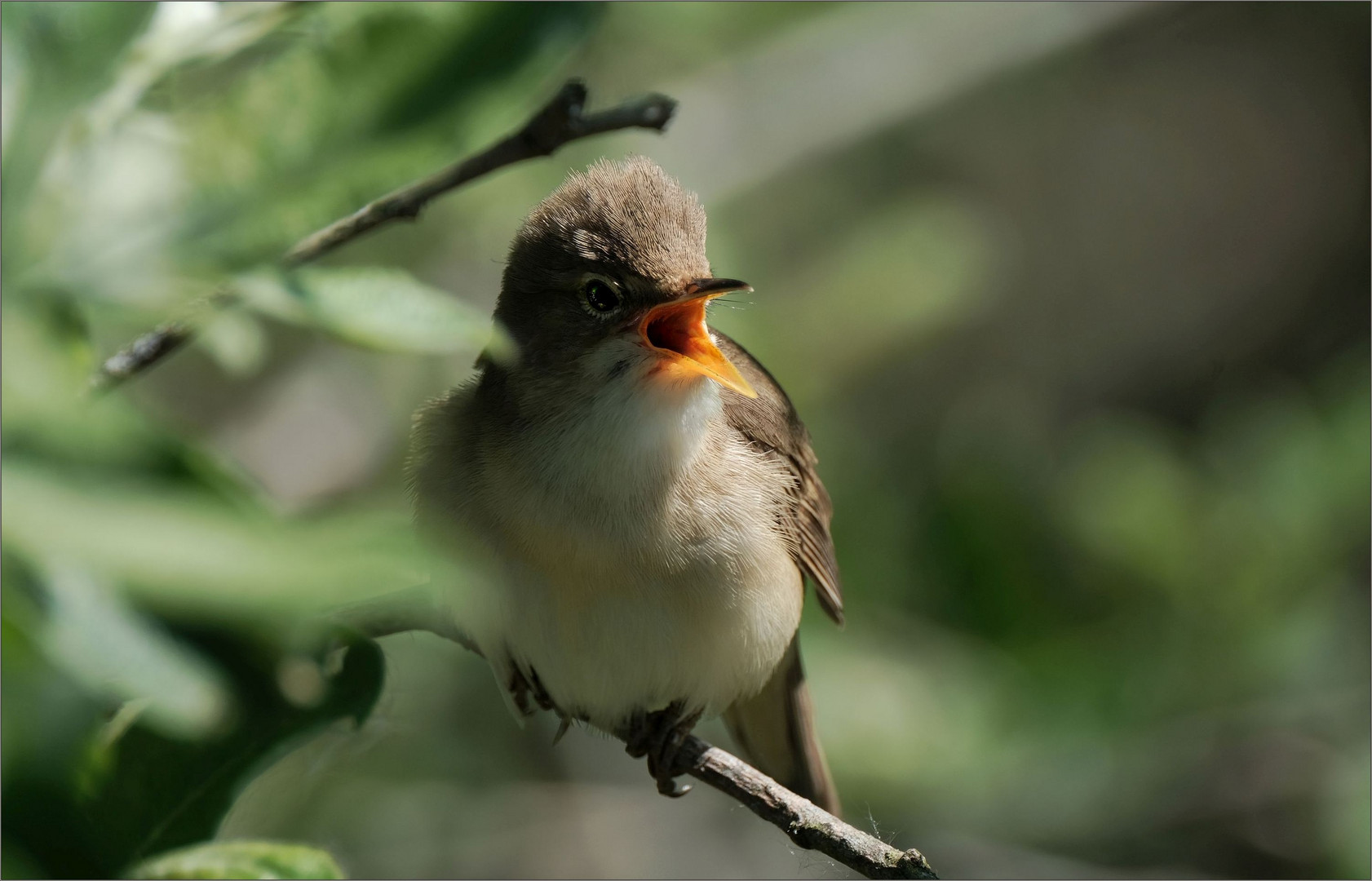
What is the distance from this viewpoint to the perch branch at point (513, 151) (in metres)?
1.84

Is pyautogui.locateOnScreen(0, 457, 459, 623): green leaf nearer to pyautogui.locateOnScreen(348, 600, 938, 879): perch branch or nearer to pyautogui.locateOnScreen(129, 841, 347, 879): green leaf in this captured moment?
pyautogui.locateOnScreen(129, 841, 347, 879): green leaf

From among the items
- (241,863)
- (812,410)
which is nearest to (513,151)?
(241,863)

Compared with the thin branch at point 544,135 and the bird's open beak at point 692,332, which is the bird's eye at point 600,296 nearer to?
the bird's open beak at point 692,332

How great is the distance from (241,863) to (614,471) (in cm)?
151

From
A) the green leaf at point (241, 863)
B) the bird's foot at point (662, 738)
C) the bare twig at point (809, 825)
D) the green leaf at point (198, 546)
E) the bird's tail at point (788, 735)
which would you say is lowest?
the bird's tail at point (788, 735)

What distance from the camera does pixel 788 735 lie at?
13.4 feet

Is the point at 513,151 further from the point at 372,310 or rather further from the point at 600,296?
the point at 600,296

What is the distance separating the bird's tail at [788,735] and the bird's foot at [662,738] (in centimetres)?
54

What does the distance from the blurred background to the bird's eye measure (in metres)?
0.62

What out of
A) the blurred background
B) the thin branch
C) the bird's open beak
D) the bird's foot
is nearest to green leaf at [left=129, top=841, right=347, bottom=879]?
the blurred background

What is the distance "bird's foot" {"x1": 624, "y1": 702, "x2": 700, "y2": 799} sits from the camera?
3371 millimetres

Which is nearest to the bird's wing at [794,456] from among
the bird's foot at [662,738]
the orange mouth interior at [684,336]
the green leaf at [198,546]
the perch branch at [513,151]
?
the orange mouth interior at [684,336]

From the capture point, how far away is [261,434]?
205 inches

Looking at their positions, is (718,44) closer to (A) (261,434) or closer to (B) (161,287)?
(A) (261,434)
